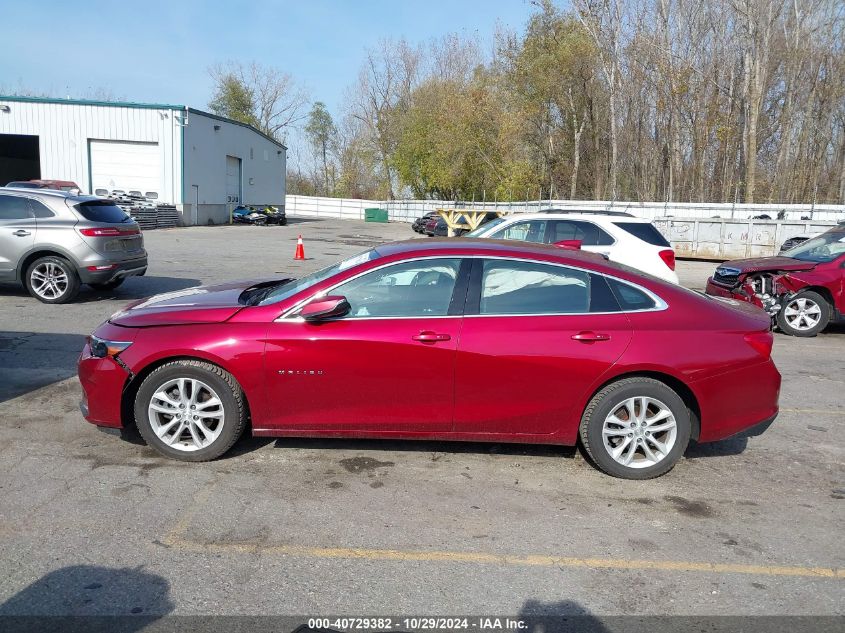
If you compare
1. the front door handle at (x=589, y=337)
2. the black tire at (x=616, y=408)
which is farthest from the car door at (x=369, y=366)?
the black tire at (x=616, y=408)

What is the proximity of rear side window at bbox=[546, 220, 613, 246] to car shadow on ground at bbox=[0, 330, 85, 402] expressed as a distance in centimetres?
666

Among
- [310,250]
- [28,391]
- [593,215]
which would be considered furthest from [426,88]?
[28,391]

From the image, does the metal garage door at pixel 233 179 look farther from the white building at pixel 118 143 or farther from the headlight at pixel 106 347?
the headlight at pixel 106 347

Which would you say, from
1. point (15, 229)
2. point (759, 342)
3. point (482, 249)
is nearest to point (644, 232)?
point (759, 342)

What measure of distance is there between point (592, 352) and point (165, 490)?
292 centimetres

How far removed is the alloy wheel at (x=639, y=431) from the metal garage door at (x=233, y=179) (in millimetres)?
43962

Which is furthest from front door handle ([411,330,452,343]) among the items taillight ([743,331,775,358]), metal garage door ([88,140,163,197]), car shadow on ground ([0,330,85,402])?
metal garage door ([88,140,163,197])

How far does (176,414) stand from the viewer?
4.63 m

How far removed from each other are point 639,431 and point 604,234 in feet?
20.1

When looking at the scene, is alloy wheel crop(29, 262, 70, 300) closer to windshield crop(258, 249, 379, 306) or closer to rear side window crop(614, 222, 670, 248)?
windshield crop(258, 249, 379, 306)

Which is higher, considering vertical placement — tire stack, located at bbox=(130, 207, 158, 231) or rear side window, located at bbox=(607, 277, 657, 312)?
tire stack, located at bbox=(130, 207, 158, 231)

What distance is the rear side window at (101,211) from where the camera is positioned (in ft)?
34.7

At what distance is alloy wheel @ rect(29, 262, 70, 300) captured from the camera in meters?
10.5

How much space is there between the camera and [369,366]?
4.49 meters
